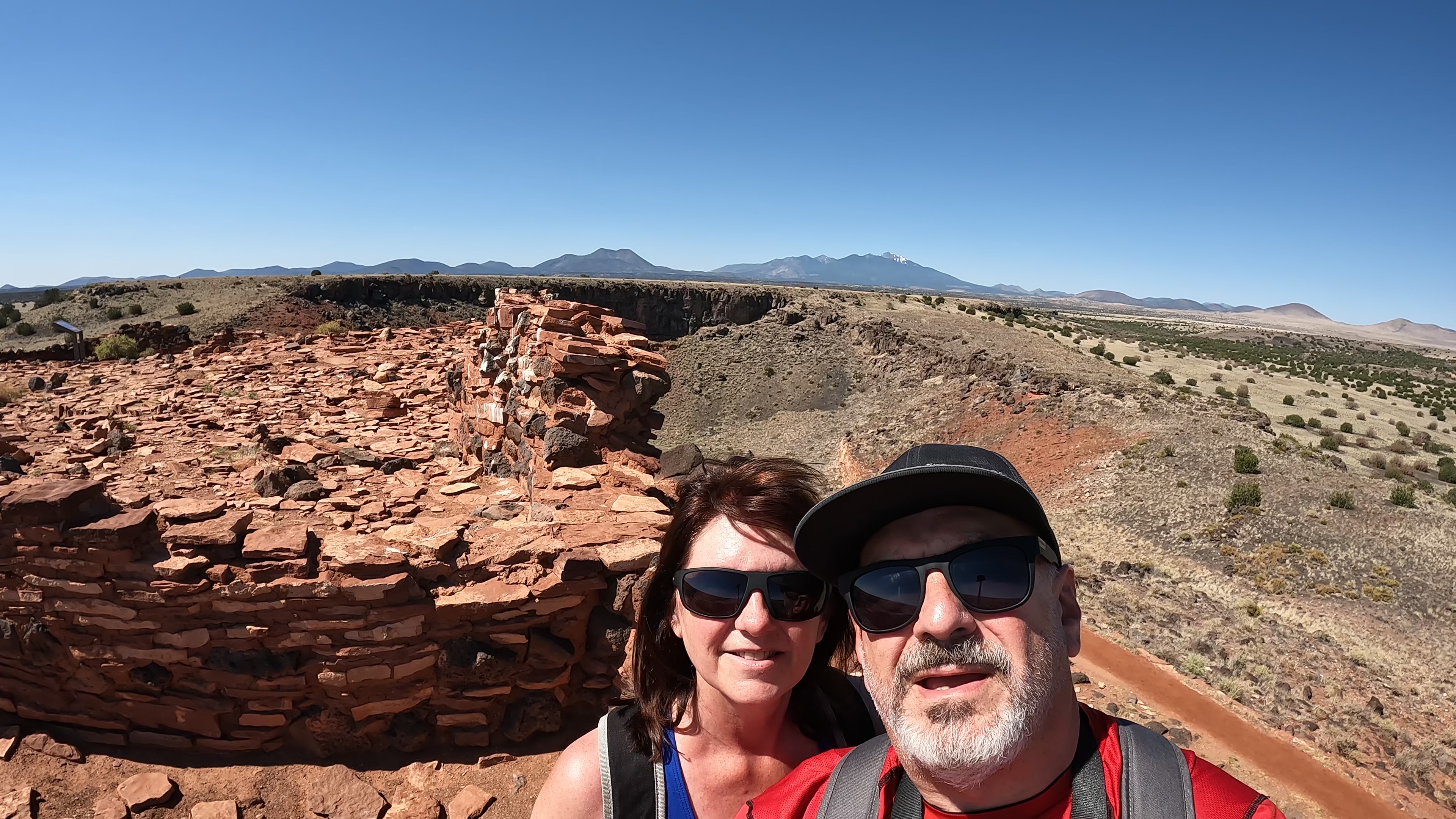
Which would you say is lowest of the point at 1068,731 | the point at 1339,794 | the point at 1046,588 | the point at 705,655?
the point at 1339,794

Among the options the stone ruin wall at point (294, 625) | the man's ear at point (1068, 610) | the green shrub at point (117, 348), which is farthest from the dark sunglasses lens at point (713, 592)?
the green shrub at point (117, 348)

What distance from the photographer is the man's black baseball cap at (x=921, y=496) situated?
1777mm

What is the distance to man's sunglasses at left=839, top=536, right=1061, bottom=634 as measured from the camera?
1827 mm

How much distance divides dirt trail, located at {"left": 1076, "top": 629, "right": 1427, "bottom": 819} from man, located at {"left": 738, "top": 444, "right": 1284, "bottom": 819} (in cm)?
879

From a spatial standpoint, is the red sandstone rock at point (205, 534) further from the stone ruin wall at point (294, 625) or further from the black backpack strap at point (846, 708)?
the black backpack strap at point (846, 708)

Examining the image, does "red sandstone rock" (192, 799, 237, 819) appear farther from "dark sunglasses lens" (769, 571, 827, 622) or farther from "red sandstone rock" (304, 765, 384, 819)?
"dark sunglasses lens" (769, 571, 827, 622)

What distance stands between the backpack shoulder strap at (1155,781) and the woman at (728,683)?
3.49 ft

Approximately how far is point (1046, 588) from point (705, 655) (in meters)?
1.24

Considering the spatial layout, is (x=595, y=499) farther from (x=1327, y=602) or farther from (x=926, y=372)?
(x=926, y=372)

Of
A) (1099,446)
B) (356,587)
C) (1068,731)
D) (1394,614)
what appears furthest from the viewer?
(1099,446)

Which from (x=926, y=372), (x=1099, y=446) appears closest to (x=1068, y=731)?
(x=1099, y=446)

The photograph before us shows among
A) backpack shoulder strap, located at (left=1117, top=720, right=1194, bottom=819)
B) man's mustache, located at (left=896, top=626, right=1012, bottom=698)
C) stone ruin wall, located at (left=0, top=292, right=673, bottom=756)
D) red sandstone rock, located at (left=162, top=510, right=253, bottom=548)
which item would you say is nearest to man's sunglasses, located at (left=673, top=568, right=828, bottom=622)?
man's mustache, located at (left=896, top=626, right=1012, bottom=698)

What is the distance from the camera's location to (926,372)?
36.6 m

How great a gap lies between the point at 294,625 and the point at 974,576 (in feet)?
15.2
